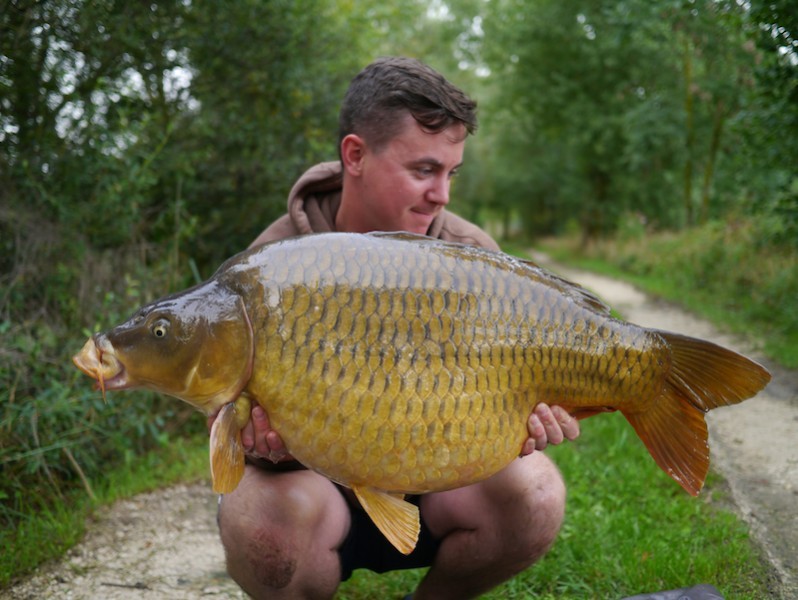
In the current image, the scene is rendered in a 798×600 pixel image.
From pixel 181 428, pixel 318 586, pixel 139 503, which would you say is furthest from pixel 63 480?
pixel 318 586

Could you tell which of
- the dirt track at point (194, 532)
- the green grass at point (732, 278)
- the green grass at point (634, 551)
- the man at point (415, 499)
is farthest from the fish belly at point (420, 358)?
the green grass at point (732, 278)

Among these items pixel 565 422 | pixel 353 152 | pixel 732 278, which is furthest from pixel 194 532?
pixel 732 278

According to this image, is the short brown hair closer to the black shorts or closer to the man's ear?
the man's ear

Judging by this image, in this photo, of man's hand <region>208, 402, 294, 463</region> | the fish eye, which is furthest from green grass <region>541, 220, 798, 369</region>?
the fish eye

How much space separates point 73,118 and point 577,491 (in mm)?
2600

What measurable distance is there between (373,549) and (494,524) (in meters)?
0.30

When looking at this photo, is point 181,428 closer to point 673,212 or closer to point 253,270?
point 253,270

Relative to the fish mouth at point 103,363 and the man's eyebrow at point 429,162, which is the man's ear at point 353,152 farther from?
the fish mouth at point 103,363

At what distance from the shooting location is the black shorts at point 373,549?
169cm

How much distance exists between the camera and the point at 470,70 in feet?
74.9

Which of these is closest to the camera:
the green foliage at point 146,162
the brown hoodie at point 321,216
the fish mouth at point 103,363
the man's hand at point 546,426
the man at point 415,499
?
the fish mouth at point 103,363

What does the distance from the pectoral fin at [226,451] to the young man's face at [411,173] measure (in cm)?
67

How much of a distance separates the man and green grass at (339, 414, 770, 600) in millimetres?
346

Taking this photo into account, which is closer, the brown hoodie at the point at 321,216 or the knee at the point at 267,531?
the knee at the point at 267,531
